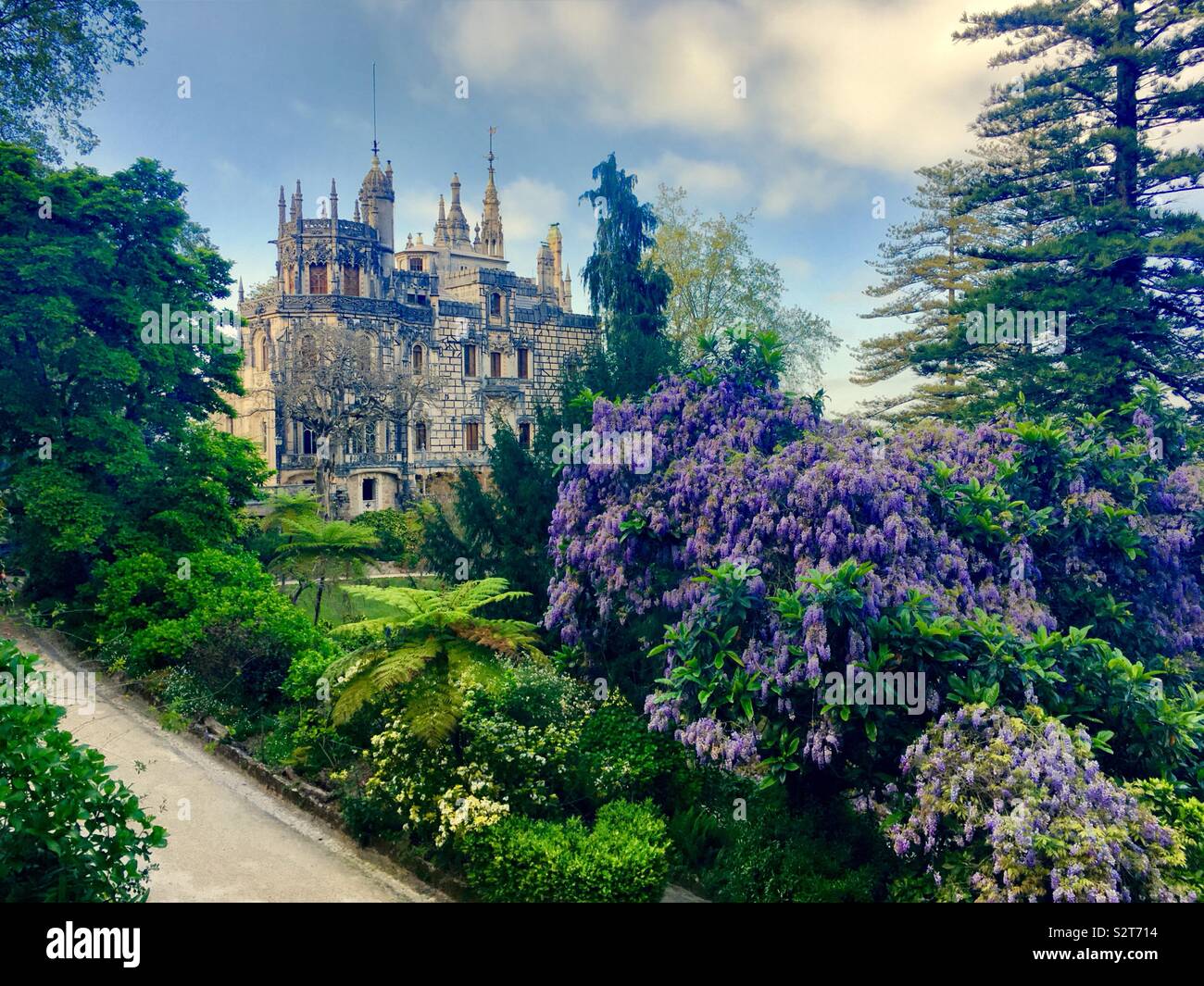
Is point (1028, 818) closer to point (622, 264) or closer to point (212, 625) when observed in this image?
point (212, 625)

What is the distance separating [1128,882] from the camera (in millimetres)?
8602

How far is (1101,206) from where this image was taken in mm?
23703

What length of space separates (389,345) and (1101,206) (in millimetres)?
35348

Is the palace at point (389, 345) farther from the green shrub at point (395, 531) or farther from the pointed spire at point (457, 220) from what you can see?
the pointed spire at point (457, 220)

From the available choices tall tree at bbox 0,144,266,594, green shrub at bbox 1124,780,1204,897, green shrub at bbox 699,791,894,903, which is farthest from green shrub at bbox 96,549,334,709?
green shrub at bbox 1124,780,1204,897

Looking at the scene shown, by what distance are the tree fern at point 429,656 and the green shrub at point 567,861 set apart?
1496 mm

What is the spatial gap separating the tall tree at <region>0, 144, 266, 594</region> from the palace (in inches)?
817

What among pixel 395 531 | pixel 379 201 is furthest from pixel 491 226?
pixel 395 531

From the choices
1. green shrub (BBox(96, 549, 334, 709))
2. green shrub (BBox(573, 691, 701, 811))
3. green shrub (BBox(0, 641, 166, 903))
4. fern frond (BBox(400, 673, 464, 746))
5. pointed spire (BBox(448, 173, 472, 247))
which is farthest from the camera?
pointed spire (BBox(448, 173, 472, 247))

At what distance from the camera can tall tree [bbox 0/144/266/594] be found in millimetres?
19516

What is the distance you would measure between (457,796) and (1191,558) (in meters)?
11.5

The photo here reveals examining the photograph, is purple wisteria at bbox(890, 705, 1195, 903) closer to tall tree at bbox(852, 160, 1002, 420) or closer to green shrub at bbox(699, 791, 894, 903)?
green shrub at bbox(699, 791, 894, 903)

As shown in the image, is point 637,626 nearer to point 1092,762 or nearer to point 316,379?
point 1092,762
